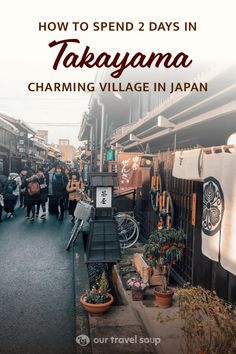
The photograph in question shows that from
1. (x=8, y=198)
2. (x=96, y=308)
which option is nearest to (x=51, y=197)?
(x=8, y=198)

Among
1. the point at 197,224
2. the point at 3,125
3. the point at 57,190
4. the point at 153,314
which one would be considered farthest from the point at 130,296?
the point at 3,125

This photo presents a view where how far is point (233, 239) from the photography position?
159 inches

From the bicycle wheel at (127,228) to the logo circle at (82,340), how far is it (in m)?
5.94

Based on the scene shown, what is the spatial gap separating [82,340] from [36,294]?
2.25m

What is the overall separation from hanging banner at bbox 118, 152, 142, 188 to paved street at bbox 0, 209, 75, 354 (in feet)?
9.66

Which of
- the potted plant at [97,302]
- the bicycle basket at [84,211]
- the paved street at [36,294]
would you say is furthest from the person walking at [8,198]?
the potted plant at [97,302]

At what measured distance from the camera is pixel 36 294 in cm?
734

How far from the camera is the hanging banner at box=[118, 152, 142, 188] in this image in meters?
11.0

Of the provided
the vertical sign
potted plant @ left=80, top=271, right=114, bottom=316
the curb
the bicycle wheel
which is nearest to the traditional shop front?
the bicycle wheel

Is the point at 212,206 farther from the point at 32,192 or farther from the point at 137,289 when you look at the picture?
the point at 32,192

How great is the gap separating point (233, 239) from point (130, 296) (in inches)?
145

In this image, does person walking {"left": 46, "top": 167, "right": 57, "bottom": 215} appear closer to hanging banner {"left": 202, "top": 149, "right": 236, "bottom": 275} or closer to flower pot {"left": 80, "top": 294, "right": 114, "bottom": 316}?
flower pot {"left": 80, "top": 294, "right": 114, "bottom": 316}

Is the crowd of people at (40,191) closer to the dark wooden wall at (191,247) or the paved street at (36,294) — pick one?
the paved street at (36,294)

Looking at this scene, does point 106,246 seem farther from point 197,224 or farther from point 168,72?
point 168,72
